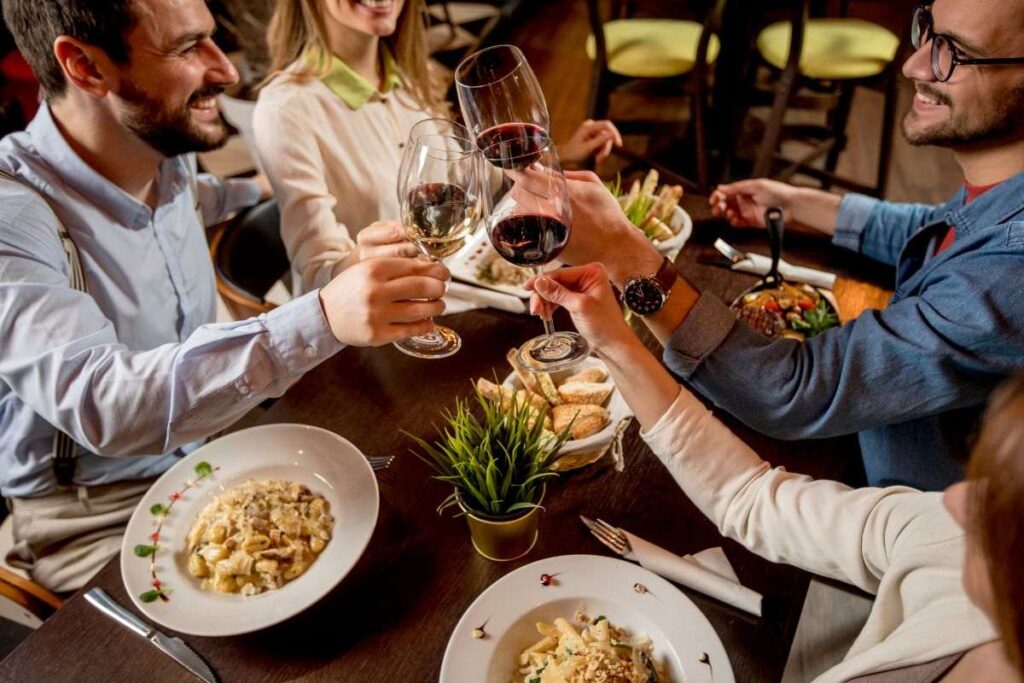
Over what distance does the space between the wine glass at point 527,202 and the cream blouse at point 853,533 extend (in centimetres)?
33

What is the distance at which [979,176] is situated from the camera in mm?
1275

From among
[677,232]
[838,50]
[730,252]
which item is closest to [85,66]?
[677,232]

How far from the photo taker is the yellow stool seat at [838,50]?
125 inches

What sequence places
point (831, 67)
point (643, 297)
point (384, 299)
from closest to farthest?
point (384, 299), point (643, 297), point (831, 67)

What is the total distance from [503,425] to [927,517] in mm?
592

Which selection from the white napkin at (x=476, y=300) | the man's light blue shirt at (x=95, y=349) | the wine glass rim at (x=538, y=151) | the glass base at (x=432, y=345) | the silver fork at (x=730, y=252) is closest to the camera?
the wine glass rim at (x=538, y=151)

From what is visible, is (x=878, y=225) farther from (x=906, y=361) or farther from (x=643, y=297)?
(x=643, y=297)

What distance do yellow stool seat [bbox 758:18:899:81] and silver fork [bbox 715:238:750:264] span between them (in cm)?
193

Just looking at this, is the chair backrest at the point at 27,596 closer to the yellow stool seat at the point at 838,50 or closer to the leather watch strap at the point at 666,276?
the leather watch strap at the point at 666,276

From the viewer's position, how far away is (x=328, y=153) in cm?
193

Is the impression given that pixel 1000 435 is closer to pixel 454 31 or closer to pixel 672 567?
pixel 672 567

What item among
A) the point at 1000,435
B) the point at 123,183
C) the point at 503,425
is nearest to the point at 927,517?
the point at 1000,435

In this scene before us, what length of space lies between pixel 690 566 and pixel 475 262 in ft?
2.83

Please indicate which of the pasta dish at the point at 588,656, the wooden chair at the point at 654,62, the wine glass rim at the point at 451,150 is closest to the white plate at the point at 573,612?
the pasta dish at the point at 588,656
